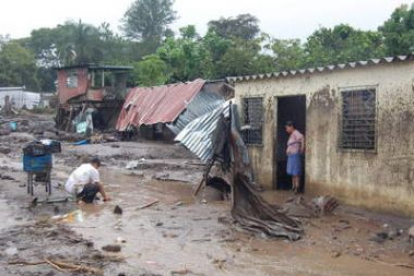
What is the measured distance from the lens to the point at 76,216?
11.2m

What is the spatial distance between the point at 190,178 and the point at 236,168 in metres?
6.51

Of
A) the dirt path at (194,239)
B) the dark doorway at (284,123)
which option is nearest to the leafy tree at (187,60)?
the dark doorway at (284,123)

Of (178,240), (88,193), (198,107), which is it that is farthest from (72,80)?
(178,240)

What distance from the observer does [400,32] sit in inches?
1064

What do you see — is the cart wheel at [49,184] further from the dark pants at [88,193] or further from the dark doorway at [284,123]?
the dark doorway at [284,123]

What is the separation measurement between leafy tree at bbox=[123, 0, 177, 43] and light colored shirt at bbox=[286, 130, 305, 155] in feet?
195

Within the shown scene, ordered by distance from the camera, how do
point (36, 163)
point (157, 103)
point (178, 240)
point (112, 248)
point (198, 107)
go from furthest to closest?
point (157, 103) → point (198, 107) → point (36, 163) → point (178, 240) → point (112, 248)

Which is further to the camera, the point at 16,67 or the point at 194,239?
the point at 16,67

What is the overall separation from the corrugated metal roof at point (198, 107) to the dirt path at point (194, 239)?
8741 millimetres

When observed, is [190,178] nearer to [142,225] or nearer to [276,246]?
[142,225]

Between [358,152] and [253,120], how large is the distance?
4007mm

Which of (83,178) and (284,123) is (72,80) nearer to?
(284,123)

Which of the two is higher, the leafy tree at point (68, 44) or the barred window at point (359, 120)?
the leafy tree at point (68, 44)

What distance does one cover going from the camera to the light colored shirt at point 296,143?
13.1m
